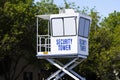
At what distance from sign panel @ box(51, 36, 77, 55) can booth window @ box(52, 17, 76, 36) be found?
1.09 ft

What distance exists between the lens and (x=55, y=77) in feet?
97.2

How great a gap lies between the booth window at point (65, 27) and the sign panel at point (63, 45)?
33cm

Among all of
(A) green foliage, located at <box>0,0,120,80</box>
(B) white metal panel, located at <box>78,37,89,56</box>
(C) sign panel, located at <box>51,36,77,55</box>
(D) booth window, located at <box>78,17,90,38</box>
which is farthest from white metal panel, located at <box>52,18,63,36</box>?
(A) green foliage, located at <box>0,0,120,80</box>

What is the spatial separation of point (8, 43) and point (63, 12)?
8.68 meters

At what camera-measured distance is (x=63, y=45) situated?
28.0 m

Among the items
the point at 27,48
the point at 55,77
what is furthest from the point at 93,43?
the point at 55,77

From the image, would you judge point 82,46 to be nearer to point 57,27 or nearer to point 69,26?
point 69,26

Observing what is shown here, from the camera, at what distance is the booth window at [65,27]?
28.1 m

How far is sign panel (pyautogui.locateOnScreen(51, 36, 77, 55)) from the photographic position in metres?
27.9

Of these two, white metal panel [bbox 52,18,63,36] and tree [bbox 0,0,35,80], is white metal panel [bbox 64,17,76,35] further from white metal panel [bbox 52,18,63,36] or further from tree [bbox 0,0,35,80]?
tree [bbox 0,0,35,80]

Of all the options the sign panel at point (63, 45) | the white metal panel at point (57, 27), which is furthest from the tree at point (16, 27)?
the sign panel at point (63, 45)

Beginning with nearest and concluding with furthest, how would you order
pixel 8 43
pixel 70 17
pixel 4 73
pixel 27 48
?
pixel 70 17
pixel 8 43
pixel 27 48
pixel 4 73

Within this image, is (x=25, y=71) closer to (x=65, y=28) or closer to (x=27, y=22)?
(x=27, y=22)

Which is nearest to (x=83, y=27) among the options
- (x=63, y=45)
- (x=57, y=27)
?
(x=57, y=27)
